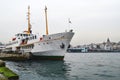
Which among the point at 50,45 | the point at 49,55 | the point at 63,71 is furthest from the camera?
the point at 49,55

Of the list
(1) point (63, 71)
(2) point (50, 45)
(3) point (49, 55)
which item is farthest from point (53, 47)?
(1) point (63, 71)

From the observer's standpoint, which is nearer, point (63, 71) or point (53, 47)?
point (63, 71)

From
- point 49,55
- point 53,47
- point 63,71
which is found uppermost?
point 53,47

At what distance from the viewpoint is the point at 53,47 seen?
43.4m

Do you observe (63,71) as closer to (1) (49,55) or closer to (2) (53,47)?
(2) (53,47)

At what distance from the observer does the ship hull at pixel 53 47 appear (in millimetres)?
43281

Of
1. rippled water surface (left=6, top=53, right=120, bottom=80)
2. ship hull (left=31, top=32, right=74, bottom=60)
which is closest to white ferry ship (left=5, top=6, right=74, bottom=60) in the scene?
ship hull (left=31, top=32, right=74, bottom=60)

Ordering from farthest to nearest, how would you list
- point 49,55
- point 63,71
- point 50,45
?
point 49,55
point 50,45
point 63,71

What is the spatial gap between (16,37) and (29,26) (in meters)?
4.79

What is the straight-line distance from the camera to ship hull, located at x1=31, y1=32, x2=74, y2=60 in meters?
43.3

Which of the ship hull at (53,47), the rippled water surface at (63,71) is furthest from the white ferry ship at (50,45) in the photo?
the rippled water surface at (63,71)

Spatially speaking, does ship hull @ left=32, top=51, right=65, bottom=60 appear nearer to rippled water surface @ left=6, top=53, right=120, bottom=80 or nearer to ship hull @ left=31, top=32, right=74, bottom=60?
ship hull @ left=31, top=32, right=74, bottom=60

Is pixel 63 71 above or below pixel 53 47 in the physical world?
below

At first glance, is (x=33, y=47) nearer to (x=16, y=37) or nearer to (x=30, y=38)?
(x=30, y=38)
